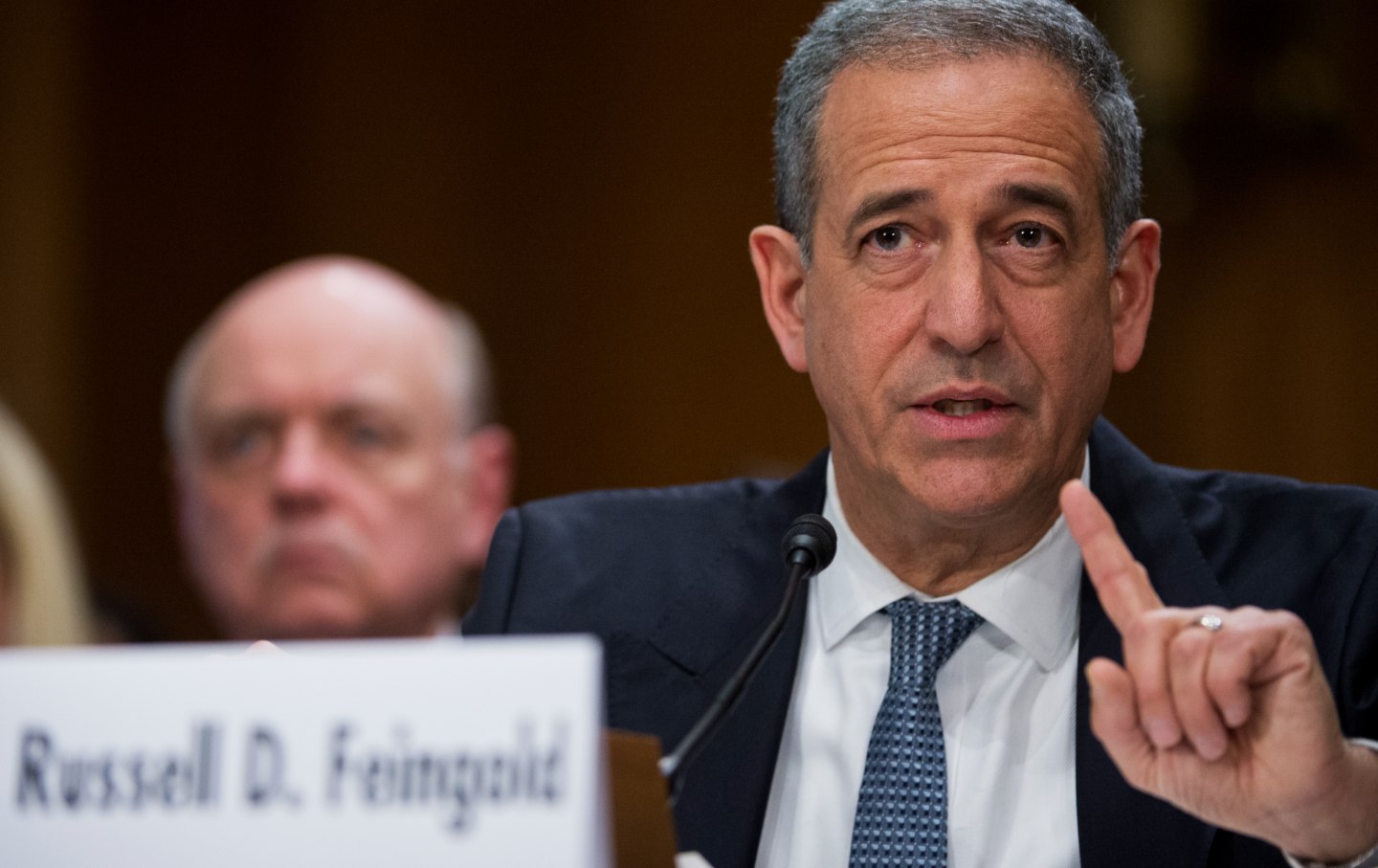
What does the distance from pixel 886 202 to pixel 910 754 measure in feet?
1.99

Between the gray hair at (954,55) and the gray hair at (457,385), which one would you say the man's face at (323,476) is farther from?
the gray hair at (954,55)

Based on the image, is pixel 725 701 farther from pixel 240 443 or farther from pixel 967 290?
pixel 240 443

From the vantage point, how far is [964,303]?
1715mm

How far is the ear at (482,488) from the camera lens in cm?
329

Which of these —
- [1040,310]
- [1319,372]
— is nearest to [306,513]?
[1040,310]

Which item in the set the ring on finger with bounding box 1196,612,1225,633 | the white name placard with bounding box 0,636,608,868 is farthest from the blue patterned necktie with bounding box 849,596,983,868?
the white name placard with bounding box 0,636,608,868

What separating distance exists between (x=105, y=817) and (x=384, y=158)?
3699 mm

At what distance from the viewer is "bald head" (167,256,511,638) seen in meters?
3.08

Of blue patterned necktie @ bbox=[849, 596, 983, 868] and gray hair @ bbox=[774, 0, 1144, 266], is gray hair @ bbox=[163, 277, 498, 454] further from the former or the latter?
blue patterned necktie @ bbox=[849, 596, 983, 868]

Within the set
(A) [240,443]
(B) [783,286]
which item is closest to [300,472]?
(A) [240,443]

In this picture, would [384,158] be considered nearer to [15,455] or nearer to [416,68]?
[416,68]

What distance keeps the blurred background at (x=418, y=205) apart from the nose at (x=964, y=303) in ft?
8.44

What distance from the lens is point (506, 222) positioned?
4594mm

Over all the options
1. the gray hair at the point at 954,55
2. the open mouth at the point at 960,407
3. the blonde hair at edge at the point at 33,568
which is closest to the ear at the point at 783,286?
the gray hair at the point at 954,55
